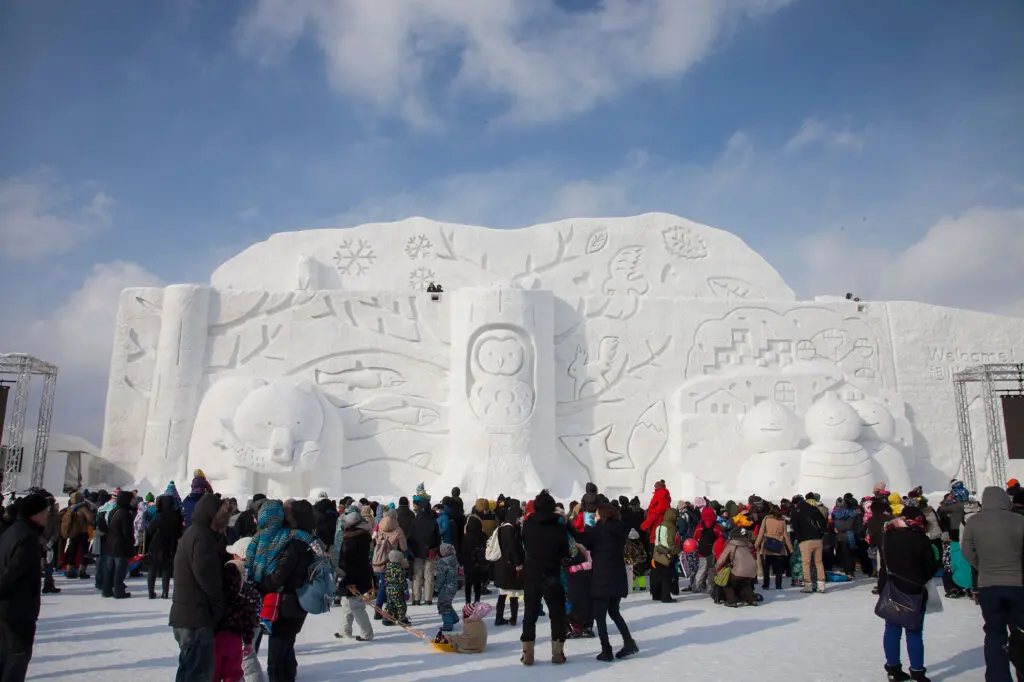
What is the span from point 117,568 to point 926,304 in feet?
55.3

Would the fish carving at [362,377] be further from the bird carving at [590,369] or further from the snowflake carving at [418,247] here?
the bird carving at [590,369]

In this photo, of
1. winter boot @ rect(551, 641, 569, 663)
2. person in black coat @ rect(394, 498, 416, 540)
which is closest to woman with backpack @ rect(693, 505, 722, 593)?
person in black coat @ rect(394, 498, 416, 540)

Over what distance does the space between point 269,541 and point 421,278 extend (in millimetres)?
13484

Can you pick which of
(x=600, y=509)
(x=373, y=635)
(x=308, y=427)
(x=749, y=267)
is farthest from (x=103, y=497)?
(x=749, y=267)

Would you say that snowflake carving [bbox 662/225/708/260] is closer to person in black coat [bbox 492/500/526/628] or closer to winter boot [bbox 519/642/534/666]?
person in black coat [bbox 492/500/526/628]

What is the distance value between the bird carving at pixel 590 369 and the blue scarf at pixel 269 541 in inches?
483

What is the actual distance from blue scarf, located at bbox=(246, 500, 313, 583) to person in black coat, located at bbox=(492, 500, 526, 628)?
1.86m

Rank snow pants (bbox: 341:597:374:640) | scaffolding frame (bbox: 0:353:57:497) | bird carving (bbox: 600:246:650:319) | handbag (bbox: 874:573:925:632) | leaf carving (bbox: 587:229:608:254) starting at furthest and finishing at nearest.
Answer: leaf carving (bbox: 587:229:608:254)
bird carving (bbox: 600:246:650:319)
scaffolding frame (bbox: 0:353:57:497)
snow pants (bbox: 341:597:374:640)
handbag (bbox: 874:573:925:632)

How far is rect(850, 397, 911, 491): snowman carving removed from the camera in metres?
15.3

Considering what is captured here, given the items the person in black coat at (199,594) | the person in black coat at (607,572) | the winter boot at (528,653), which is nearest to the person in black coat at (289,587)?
the person in black coat at (199,594)

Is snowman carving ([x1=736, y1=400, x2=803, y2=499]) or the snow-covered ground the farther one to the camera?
snowman carving ([x1=736, y1=400, x2=803, y2=499])

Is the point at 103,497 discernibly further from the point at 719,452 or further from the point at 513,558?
the point at 719,452

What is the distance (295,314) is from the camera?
16.2m

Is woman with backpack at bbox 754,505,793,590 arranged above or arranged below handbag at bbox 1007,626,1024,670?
above
